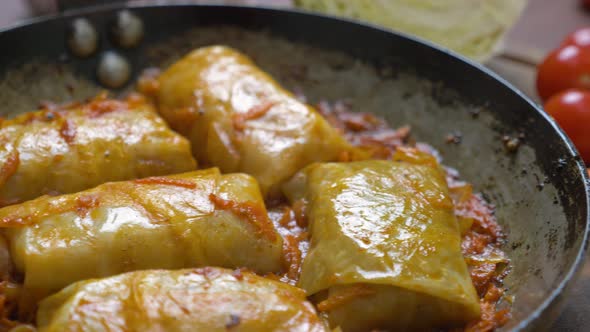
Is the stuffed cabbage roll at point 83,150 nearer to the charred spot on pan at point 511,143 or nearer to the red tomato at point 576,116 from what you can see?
the charred spot on pan at point 511,143

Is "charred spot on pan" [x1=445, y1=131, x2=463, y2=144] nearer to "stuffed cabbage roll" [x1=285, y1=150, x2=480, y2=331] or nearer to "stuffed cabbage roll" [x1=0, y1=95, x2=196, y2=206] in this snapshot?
"stuffed cabbage roll" [x1=285, y1=150, x2=480, y2=331]

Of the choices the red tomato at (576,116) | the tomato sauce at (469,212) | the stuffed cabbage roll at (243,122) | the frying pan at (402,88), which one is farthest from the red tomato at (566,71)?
the stuffed cabbage roll at (243,122)

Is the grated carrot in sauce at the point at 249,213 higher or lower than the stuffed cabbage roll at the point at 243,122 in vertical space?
lower

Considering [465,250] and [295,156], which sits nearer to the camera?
[465,250]

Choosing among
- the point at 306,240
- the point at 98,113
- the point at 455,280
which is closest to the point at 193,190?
the point at 306,240

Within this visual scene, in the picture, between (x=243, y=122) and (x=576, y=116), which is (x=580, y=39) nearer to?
(x=576, y=116)

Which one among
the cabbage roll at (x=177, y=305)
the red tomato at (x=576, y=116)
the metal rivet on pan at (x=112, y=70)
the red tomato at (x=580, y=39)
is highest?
the red tomato at (x=580, y=39)

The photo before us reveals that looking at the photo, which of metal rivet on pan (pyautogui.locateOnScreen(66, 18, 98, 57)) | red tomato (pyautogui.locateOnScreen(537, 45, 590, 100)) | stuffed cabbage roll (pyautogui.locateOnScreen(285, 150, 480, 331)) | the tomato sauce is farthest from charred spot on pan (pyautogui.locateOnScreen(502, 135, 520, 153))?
metal rivet on pan (pyautogui.locateOnScreen(66, 18, 98, 57))

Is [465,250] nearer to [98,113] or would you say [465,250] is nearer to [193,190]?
[193,190]
